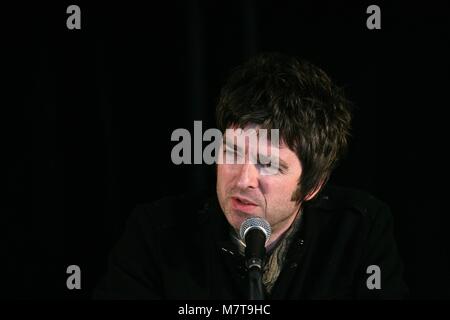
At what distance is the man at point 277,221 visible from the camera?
162 centimetres

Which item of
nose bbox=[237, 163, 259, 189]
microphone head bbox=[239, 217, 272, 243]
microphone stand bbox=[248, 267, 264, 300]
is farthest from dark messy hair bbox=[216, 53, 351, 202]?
microphone stand bbox=[248, 267, 264, 300]

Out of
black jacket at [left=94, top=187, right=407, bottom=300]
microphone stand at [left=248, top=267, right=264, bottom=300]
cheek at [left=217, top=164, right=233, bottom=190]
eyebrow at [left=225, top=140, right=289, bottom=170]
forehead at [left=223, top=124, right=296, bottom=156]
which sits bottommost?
black jacket at [left=94, top=187, right=407, bottom=300]

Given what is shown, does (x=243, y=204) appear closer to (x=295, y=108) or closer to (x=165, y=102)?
(x=295, y=108)

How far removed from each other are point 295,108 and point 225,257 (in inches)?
19.6

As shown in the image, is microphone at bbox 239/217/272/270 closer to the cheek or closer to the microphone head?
the microphone head

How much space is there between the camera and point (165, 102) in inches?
88.5

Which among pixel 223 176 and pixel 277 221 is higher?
pixel 223 176

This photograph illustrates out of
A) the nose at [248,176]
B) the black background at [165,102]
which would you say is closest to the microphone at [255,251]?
the nose at [248,176]

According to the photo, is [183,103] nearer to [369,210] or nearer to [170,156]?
[170,156]

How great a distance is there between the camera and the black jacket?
1.76 meters

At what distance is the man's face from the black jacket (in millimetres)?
216

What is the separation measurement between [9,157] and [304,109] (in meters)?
1.15

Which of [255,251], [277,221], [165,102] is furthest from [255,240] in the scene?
[165,102]

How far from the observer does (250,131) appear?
1.61 meters
